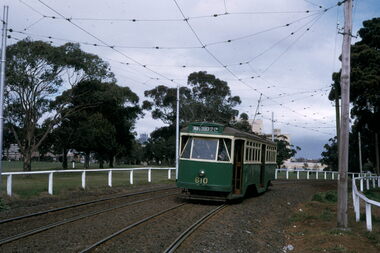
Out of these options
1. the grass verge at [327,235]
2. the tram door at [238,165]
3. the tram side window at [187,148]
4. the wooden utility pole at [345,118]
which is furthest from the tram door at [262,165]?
the wooden utility pole at [345,118]

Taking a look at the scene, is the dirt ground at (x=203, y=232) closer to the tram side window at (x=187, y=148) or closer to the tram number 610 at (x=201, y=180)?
the tram number 610 at (x=201, y=180)

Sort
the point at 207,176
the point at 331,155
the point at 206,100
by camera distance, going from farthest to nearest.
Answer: the point at 331,155 < the point at 206,100 < the point at 207,176

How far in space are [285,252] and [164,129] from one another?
59441 mm

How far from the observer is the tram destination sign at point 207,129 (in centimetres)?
1633

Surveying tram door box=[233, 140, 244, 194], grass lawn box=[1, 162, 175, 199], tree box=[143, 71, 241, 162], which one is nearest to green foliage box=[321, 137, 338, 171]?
tree box=[143, 71, 241, 162]

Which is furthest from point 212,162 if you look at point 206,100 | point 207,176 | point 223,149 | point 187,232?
point 206,100

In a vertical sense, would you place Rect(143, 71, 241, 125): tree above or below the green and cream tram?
above

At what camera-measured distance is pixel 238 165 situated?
655 inches

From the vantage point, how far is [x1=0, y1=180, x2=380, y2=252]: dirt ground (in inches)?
349

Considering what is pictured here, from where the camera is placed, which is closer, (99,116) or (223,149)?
(223,149)

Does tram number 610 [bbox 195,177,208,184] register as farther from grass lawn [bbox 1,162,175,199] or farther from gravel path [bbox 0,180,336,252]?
grass lawn [bbox 1,162,175,199]

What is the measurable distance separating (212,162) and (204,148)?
0.63m

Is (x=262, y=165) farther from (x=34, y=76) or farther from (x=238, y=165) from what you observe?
(x=34, y=76)

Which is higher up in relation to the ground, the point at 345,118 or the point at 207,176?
the point at 345,118
